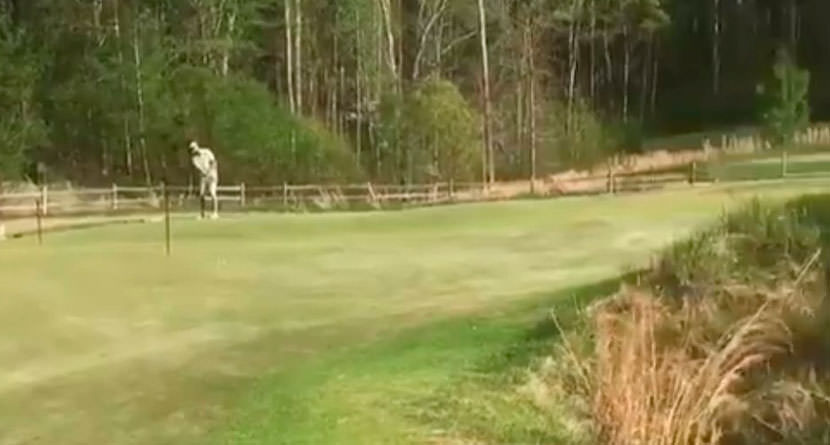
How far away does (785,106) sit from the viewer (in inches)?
2184

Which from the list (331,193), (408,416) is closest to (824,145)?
(331,193)

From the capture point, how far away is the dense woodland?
5000cm

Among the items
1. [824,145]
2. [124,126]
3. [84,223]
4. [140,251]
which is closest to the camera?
[140,251]

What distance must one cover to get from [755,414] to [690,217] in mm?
14706

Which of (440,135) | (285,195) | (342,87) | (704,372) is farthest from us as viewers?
(342,87)

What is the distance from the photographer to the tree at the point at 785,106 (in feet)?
182

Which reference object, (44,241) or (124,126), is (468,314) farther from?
(124,126)

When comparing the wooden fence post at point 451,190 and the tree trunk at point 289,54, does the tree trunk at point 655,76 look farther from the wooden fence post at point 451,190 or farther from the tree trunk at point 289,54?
the wooden fence post at point 451,190

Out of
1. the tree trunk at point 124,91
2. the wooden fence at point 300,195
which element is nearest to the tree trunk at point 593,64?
the wooden fence at point 300,195

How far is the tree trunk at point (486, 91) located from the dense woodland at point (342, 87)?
117 mm

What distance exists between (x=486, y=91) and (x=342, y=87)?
686 cm

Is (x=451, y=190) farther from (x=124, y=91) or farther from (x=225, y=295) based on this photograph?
(x=225, y=295)

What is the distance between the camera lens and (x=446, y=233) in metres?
27.8

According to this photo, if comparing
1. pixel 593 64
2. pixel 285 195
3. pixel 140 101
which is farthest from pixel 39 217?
pixel 593 64
